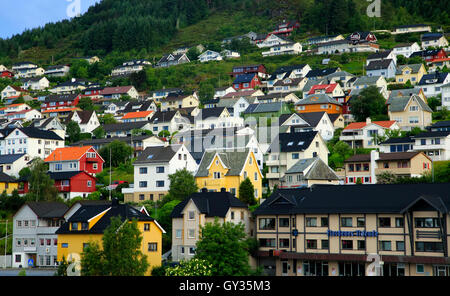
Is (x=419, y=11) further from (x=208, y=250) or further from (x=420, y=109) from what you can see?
(x=208, y=250)

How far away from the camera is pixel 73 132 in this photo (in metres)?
108

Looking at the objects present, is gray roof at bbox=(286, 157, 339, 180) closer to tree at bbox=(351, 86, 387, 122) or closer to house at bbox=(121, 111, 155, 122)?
tree at bbox=(351, 86, 387, 122)

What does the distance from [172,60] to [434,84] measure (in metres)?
94.4

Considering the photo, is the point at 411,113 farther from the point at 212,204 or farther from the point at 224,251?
the point at 224,251

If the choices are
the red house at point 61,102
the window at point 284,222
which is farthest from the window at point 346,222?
the red house at point 61,102

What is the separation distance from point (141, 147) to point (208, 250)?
53386 millimetres

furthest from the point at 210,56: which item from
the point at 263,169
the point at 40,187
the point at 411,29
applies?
the point at 40,187

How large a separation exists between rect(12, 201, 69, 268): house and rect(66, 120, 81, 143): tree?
157ft

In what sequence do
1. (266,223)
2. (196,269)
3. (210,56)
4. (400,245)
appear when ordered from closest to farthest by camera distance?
(196,269)
(400,245)
(266,223)
(210,56)

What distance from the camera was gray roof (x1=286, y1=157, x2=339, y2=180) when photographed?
61447mm

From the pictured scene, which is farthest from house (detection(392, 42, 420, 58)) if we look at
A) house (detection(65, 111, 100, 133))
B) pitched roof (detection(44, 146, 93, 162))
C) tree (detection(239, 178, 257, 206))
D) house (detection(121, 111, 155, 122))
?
tree (detection(239, 178, 257, 206))

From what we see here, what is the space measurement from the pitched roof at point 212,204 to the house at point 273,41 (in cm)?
12645

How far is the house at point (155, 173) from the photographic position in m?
68.7
